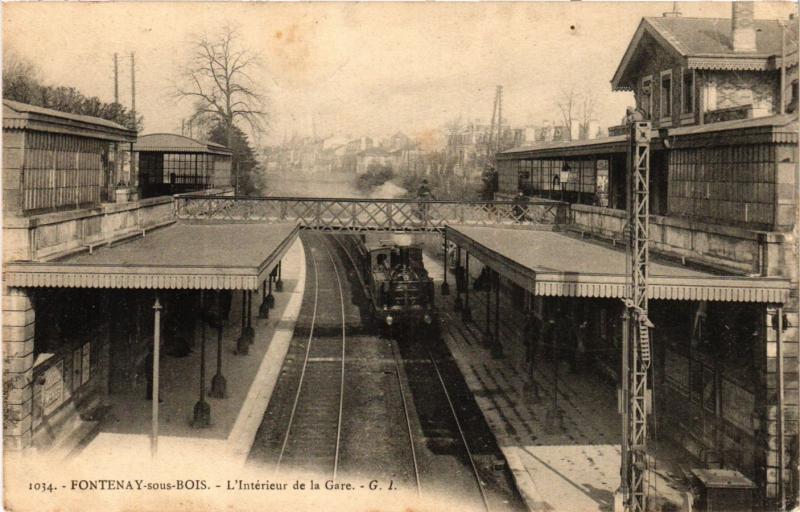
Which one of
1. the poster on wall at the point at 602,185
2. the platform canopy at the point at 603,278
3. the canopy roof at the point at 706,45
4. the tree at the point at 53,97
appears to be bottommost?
the platform canopy at the point at 603,278

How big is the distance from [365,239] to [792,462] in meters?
23.5

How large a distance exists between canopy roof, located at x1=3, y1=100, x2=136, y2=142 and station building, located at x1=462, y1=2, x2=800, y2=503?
965 cm

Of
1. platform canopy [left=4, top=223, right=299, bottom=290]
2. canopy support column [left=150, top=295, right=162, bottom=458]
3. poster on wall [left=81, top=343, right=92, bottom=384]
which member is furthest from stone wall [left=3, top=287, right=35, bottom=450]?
poster on wall [left=81, top=343, right=92, bottom=384]

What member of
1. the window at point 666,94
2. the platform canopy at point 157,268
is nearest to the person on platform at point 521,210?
the window at point 666,94

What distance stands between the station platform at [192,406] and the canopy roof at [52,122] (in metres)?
6.34

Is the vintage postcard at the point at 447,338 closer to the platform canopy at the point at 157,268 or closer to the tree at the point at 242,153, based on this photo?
the platform canopy at the point at 157,268

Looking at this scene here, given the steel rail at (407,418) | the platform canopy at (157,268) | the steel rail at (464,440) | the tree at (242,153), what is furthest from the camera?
the tree at (242,153)

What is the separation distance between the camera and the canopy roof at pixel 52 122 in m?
13.1

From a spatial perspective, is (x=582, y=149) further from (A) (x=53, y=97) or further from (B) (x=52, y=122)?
(A) (x=53, y=97)

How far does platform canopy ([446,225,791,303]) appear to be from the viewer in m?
11.8

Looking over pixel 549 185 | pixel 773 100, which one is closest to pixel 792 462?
pixel 773 100

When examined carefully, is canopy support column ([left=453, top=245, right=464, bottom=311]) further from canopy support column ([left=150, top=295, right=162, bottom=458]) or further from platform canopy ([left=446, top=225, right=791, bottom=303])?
canopy support column ([left=150, top=295, right=162, bottom=458])

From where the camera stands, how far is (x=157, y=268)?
1247cm

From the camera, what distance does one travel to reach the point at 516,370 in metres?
21.7
